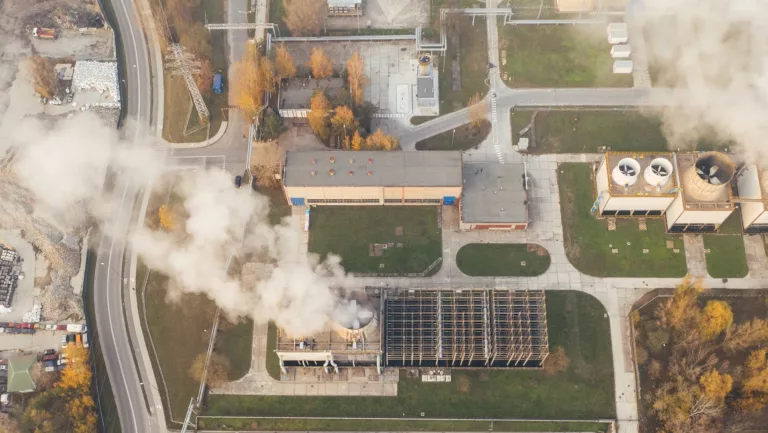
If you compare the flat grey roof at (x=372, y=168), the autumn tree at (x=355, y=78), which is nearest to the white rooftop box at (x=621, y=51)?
the flat grey roof at (x=372, y=168)

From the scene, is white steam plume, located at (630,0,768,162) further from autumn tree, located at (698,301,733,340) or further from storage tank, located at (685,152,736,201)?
autumn tree, located at (698,301,733,340)

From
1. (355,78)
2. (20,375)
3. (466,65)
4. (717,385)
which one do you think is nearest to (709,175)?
(717,385)

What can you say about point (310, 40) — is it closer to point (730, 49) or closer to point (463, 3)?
point (463, 3)

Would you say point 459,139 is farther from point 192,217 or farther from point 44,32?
point 44,32

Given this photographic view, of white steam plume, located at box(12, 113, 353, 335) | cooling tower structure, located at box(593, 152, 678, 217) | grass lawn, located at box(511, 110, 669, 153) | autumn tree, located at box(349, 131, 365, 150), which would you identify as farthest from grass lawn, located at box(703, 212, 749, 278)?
white steam plume, located at box(12, 113, 353, 335)

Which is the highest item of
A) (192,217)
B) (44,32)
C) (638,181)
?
(44,32)

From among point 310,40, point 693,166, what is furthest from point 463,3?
point 693,166
